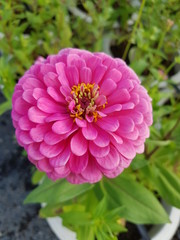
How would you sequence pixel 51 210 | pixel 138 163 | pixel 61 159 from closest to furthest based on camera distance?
1. pixel 61 159
2. pixel 138 163
3. pixel 51 210

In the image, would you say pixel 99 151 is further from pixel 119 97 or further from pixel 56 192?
pixel 56 192

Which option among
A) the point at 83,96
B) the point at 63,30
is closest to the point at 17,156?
the point at 63,30

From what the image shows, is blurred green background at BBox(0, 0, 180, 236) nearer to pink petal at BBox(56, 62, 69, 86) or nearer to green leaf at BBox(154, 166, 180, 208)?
green leaf at BBox(154, 166, 180, 208)

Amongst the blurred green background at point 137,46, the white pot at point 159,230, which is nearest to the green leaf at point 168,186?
the blurred green background at point 137,46

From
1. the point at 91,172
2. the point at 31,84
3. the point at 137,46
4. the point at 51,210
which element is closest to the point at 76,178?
the point at 91,172

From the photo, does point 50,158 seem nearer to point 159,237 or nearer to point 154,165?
point 154,165
